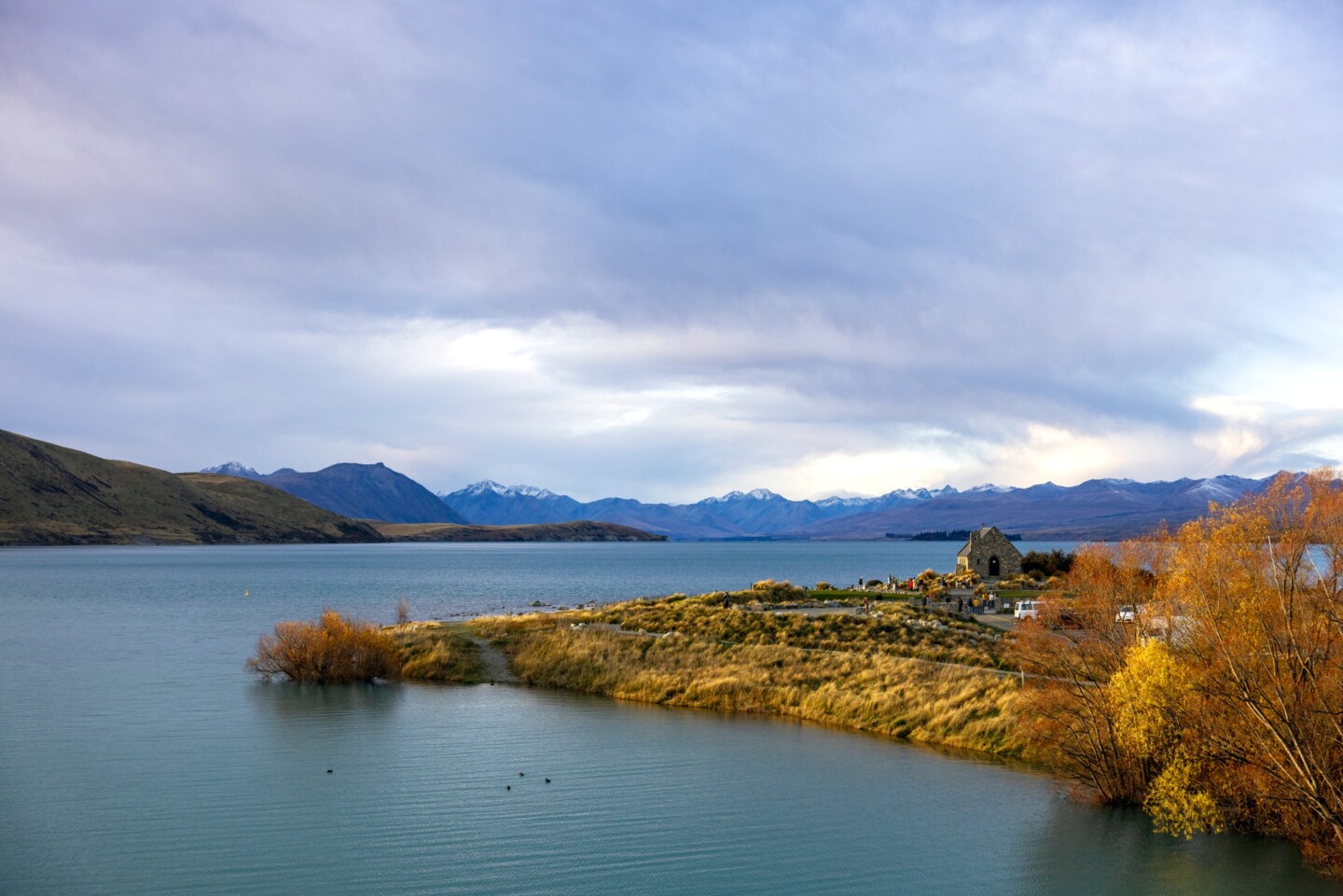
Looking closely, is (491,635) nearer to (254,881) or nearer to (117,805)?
(117,805)

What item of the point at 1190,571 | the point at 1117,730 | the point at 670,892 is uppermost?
the point at 1190,571

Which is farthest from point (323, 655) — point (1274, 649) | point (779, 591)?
point (1274, 649)

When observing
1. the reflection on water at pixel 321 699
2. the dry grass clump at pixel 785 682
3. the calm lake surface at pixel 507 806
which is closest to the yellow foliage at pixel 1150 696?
the calm lake surface at pixel 507 806

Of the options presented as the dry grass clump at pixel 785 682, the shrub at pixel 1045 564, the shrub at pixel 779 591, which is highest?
the shrub at pixel 1045 564

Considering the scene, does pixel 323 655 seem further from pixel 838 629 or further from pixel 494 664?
pixel 838 629

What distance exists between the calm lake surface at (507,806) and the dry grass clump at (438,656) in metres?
2.22

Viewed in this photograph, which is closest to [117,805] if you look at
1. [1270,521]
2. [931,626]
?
[1270,521]

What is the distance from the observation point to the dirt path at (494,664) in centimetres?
4512

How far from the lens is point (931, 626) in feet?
161

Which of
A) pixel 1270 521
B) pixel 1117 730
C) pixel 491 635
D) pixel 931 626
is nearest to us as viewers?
pixel 1270 521

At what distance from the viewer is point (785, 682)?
3919cm

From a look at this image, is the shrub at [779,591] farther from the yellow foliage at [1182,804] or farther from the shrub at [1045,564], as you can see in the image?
the yellow foliage at [1182,804]

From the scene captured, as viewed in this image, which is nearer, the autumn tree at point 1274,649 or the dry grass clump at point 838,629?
the autumn tree at point 1274,649

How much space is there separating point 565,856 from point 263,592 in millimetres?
86001
